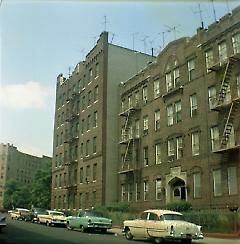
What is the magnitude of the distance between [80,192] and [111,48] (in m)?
18.1

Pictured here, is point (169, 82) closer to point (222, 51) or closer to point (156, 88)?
point (156, 88)

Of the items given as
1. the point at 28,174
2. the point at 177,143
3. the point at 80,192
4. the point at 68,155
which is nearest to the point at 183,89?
the point at 177,143

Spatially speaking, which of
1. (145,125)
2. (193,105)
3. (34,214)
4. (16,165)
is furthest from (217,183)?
(16,165)

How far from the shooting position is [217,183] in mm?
33625

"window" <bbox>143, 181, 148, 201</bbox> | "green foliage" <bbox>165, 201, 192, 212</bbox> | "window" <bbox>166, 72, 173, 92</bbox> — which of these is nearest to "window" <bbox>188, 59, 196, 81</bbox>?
"window" <bbox>166, 72, 173, 92</bbox>

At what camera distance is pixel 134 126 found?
4716cm

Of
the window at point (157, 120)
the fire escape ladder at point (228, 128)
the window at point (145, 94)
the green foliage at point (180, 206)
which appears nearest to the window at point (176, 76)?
the window at point (157, 120)

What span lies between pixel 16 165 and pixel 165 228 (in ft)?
473

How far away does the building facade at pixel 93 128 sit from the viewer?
5050 centimetres

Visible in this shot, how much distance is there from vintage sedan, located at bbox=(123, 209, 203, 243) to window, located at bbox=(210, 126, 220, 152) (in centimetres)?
1233

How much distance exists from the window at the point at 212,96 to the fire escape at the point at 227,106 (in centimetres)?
63

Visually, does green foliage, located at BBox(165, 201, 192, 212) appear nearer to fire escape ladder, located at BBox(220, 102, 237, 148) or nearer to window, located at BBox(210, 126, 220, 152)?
window, located at BBox(210, 126, 220, 152)

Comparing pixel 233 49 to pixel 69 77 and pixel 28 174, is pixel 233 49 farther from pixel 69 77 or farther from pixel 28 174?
pixel 28 174

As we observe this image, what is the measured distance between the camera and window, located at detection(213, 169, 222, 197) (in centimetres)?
3325
